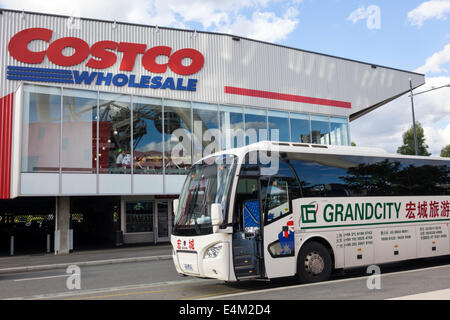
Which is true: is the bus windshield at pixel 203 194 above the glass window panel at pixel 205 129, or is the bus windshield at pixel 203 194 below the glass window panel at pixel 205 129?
below

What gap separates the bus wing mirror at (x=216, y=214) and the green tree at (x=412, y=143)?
45.2 m

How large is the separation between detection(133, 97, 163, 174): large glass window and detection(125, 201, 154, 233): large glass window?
3.23 meters

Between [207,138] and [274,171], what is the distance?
15672 mm

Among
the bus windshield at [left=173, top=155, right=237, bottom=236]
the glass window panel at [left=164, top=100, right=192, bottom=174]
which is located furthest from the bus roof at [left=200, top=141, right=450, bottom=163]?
the glass window panel at [left=164, top=100, right=192, bottom=174]

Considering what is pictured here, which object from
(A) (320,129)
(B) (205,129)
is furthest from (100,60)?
(A) (320,129)

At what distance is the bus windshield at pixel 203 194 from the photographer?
27.3ft

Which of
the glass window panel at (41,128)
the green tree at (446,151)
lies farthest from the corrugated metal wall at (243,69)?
the green tree at (446,151)

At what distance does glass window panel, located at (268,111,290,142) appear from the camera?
26.4m

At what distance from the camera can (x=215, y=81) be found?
24781 millimetres

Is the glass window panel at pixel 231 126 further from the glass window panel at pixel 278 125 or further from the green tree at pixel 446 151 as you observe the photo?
the green tree at pixel 446 151

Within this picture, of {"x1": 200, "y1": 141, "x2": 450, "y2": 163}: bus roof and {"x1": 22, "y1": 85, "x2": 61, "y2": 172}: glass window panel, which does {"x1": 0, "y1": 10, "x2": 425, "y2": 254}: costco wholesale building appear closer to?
{"x1": 22, "y1": 85, "x2": 61, "y2": 172}: glass window panel

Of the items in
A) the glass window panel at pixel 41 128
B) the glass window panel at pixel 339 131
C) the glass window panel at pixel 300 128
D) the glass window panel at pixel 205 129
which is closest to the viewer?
the glass window panel at pixel 41 128
